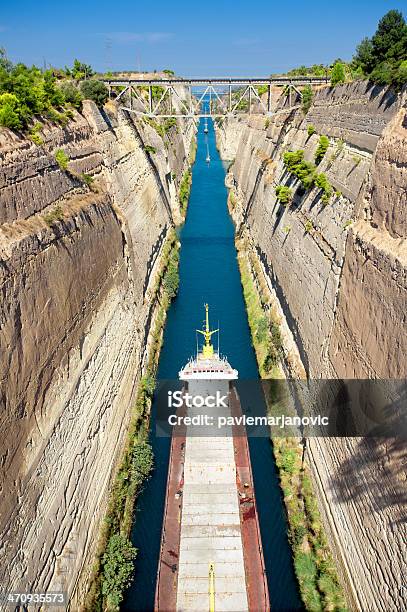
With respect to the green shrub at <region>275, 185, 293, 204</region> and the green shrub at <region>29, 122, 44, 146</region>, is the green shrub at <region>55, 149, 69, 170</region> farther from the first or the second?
the green shrub at <region>275, 185, 293, 204</region>

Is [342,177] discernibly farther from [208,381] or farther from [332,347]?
[208,381]

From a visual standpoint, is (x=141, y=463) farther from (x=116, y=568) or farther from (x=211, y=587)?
(x=211, y=587)

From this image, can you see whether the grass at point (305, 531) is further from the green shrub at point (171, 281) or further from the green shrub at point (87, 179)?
the green shrub at point (87, 179)

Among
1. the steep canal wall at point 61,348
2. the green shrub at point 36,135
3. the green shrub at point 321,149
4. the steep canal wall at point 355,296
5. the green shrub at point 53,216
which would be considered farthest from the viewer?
the green shrub at point 321,149

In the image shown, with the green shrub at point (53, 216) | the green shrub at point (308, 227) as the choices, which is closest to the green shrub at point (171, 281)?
the green shrub at point (308, 227)

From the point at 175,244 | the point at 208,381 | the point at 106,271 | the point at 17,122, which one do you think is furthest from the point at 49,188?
the point at 175,244

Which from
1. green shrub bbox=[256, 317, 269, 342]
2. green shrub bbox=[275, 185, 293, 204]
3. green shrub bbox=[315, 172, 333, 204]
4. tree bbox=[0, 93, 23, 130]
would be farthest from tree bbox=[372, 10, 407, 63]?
tree bbox=[0, 93, 23, 130]
